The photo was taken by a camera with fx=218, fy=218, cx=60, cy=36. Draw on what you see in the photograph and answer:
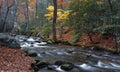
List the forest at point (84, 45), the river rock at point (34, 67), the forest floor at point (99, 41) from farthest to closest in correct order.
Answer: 1. the forest floor at point (99, 41)
2. the forest at point (84, 45)
3. the river rock at point (34, 67)

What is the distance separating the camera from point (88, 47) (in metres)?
18.9

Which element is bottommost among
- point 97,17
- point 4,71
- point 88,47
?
point 88,47

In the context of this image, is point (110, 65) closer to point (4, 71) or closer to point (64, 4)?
point (4, 71)

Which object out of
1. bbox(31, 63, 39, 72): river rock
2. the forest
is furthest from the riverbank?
bbox(31, 63, 39, 72): river rock

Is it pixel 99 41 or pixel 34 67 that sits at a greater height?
pixel 34 67

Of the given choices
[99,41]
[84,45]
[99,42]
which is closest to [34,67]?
[84,45]

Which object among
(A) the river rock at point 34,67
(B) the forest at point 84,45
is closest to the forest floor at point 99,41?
(B) the forest at point 84,45

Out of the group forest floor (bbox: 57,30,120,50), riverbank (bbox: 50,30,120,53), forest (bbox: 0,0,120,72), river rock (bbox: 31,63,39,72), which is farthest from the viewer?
forest floor (bbox: 57,30,120,50)

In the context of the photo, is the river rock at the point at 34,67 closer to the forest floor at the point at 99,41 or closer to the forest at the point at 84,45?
the forest at the point at 84,45

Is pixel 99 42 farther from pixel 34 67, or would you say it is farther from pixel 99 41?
pixel 34 67

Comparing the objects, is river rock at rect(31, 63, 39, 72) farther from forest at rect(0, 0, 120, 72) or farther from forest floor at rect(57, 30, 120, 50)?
forest floor at rect(57, 30, 120, 50)

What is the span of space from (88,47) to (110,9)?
4.13m

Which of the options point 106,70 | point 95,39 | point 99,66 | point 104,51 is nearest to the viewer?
point 106,70

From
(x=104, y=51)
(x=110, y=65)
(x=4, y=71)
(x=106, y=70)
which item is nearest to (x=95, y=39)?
(x=104, y=51)
